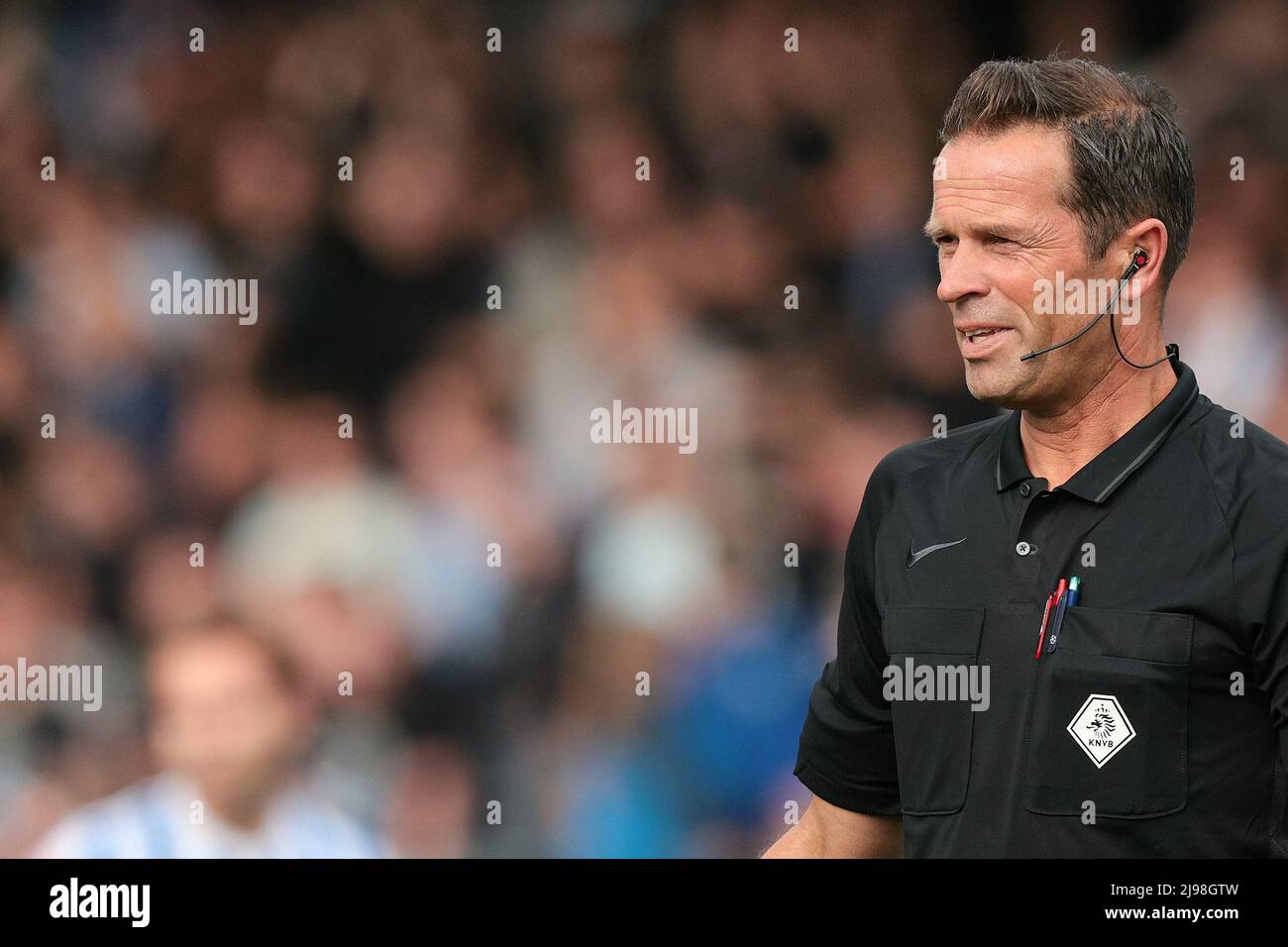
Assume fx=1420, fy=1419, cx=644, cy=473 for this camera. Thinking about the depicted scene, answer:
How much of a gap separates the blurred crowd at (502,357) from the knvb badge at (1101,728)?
1489 mm

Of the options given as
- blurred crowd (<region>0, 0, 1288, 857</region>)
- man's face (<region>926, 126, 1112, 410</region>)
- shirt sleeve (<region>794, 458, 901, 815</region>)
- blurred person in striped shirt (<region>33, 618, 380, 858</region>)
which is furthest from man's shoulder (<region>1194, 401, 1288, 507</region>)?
blurred person in striped shirt (<region>33, 618, 380, 858</region>)

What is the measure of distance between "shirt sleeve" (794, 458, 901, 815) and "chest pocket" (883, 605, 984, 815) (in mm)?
61

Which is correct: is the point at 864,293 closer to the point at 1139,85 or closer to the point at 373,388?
the point at 373,388

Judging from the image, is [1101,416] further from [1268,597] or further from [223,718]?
[223,718]

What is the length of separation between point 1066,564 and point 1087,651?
0.31 feet

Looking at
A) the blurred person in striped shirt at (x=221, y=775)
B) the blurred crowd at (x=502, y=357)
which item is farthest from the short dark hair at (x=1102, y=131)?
the blurred person in striped shirt at (x=221, y=775)

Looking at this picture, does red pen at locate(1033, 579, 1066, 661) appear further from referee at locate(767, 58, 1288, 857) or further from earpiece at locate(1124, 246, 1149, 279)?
earpiece at locate(1124, 246, 1149, 279)

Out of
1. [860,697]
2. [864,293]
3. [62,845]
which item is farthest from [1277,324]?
[62,845]

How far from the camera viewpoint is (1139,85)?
1.44 m

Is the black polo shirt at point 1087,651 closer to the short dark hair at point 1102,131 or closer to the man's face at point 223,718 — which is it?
the short dark hair at point 1102,131

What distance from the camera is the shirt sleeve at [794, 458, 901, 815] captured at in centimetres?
150

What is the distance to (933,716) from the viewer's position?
139 centimetres

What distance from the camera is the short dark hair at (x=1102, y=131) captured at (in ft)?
4.58

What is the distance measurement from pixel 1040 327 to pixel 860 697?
1.41 ft
